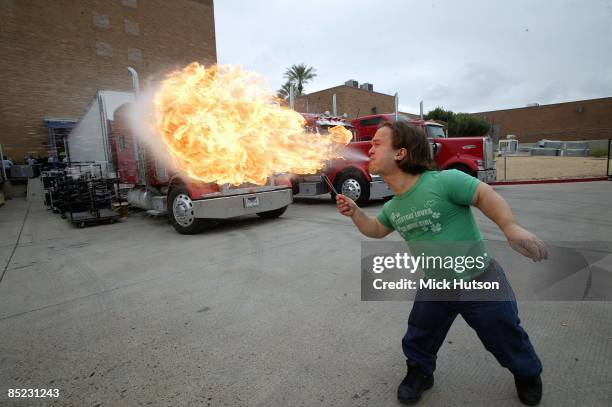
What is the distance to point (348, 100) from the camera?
36.4m

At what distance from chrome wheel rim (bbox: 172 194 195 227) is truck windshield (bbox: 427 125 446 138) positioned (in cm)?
787

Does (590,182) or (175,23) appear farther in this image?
(175,23)

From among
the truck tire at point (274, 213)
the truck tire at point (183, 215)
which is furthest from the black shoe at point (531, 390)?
the truck tire at point (274, 213)

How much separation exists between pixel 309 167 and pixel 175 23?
25.7 m

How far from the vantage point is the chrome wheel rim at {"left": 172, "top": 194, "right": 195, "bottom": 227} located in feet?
21.7

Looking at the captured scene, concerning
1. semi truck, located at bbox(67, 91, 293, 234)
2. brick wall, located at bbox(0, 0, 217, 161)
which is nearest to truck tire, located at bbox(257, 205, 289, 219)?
semi truck, located at bbox(67, 91, 293, 234)

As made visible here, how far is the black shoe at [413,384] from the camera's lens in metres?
2.02

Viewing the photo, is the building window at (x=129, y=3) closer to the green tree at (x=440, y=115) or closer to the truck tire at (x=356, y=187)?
the truck tire at (x=356, y=187)

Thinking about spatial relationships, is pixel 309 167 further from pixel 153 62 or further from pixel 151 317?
pixel 153 62

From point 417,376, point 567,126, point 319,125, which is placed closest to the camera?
point 417,376

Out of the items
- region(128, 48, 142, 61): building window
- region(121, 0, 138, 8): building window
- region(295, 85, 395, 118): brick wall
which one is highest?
region(121, 0, 138, 8): building window

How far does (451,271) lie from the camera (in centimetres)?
195

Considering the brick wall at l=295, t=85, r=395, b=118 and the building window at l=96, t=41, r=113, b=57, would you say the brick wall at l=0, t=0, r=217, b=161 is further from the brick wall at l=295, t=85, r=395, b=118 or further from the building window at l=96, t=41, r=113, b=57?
Answer: the brick wall at l=295, t=85, r=395, b=118

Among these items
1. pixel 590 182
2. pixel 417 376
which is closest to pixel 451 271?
pixel 417 376
